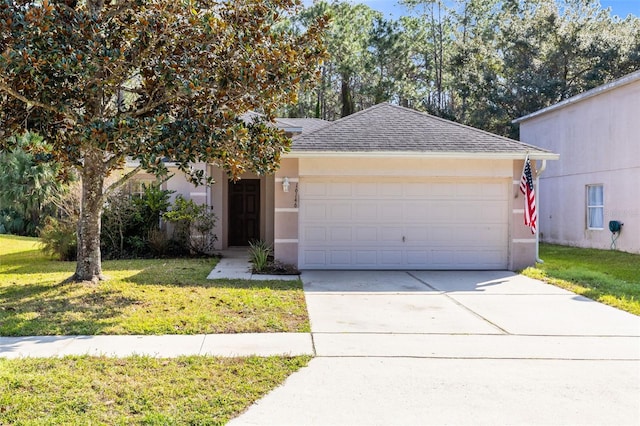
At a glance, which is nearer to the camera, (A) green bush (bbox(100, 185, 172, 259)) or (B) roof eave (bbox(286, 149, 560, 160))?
(B) roof eave (bbox(286, 149, 560, 160))

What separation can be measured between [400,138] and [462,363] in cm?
738

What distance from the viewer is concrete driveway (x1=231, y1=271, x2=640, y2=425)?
4.05m

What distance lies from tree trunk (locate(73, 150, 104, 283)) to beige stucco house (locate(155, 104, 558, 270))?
398 cm

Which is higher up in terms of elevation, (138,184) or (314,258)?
(138,184)

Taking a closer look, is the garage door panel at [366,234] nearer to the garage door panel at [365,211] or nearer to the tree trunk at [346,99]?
the garage door panel at [365,211]

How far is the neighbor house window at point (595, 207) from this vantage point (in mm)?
15994

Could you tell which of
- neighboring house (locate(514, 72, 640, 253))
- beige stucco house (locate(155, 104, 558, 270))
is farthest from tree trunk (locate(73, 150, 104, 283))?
neighboring house (locate(514, 72, 640, 253))

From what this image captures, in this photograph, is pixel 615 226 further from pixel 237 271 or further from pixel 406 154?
pixel 237 271

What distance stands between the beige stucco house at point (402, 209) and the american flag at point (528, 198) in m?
0.27

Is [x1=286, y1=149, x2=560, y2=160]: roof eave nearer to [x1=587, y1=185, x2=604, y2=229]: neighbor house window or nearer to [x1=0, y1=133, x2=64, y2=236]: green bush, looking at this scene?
[x1=587, y1=185, x2=604, y2=229]: neighbor house window

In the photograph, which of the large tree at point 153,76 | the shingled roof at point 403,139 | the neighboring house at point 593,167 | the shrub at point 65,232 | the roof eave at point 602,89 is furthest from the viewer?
the neighboring house at point 593,167

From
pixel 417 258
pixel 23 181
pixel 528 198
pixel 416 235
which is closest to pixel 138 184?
pixel 23 181

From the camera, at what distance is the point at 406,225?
11789 mm

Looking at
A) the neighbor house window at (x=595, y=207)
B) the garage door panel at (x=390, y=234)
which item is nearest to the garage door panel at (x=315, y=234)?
the garage door panel at (x=390, y=234)
